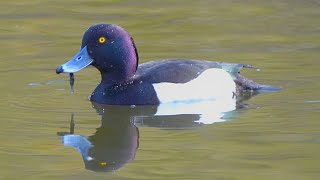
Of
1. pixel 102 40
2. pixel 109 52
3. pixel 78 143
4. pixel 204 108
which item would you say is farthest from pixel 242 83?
pixel 78 143

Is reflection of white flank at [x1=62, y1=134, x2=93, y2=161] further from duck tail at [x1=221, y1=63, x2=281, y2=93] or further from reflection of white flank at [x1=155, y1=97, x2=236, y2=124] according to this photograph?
duck tail at [x1=221, y1=63, x2=281, y2=93]

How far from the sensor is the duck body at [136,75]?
1120 centimetres

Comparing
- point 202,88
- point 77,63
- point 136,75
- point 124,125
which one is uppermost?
point 77,63

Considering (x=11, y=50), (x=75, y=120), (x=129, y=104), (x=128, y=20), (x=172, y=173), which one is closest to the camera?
(x=172, y=173)

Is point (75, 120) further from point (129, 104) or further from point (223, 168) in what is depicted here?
point (223, 168)

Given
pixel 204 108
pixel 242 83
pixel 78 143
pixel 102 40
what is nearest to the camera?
pixel 78 143

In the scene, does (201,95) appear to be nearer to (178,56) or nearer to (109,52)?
(109,52)

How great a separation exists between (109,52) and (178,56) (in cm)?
202

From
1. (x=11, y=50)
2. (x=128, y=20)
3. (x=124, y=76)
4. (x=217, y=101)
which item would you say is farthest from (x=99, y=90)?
(x=128, y=20)

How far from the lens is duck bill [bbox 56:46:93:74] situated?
438 inches

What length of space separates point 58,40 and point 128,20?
1.70m

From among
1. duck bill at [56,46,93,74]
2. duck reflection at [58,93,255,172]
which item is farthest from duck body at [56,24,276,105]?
duck reflection at [58,93,255,172]

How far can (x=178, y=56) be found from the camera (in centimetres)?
A: 1334

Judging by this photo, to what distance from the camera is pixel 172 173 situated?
333 inches
